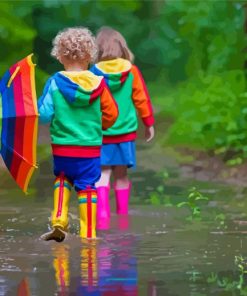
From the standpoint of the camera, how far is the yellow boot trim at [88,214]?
855 cm

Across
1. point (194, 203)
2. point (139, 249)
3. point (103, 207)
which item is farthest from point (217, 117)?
point (139, 249)

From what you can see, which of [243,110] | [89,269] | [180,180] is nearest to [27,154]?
[89,269]

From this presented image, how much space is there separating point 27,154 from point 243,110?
17.6ft

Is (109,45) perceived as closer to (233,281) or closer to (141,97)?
(141,97)

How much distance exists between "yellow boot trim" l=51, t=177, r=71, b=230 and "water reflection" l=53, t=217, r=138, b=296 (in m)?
0.21

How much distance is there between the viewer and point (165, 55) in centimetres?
2139

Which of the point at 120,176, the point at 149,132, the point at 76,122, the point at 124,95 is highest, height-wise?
the point at 124,95

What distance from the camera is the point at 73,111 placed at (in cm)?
864

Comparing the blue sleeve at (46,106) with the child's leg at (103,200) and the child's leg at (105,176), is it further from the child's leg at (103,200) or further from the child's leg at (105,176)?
the child's leg at (105,176)

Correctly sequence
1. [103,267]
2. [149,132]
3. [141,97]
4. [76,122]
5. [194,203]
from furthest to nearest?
[194,203], [149,132], [141,97], [76,122], [103,267]

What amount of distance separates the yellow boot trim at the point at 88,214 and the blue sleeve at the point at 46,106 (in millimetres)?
645

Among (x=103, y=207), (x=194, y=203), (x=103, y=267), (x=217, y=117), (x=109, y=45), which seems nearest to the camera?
(x=103, y=267)

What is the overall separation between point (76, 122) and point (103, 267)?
165 cm

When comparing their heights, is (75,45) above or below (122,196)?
above
